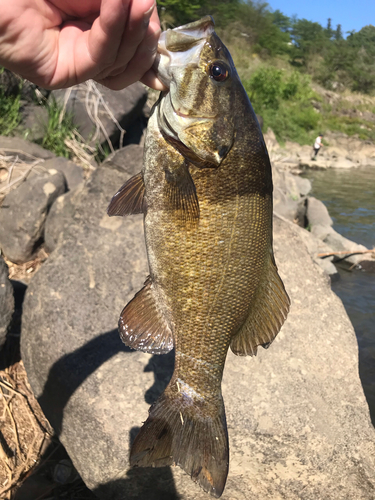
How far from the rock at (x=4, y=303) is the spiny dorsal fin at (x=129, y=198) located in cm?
227

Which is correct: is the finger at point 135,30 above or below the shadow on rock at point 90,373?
above

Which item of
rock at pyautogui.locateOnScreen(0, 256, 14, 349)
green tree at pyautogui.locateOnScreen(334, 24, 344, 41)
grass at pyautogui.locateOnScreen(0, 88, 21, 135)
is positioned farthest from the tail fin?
green tree at pyautogui.locateOnScreen(334, 24, 344, 41)

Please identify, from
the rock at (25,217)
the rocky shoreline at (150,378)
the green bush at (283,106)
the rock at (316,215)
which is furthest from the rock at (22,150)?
the green bush at (283,106)

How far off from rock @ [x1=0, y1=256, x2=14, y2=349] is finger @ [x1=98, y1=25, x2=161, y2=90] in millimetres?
2537

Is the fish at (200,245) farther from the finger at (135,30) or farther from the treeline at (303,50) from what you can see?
the treeline at (303,50)

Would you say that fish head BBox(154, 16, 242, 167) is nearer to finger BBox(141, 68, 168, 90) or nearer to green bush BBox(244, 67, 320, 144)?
finger BBox(141, 68, 168, 90)

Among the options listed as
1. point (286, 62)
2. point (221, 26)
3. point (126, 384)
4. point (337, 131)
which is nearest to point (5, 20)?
point (126, 384)

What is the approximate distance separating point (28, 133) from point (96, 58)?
6.59 meters

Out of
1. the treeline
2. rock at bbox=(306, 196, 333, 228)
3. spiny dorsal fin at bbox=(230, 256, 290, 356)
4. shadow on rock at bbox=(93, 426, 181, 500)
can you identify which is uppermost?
the treeline

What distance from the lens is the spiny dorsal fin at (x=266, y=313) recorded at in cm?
191

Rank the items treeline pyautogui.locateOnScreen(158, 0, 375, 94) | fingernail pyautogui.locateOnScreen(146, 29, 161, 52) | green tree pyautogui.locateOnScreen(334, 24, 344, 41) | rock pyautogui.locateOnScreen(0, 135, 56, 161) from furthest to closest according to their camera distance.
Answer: green tree pyautogui.locateOnScreen(334, 24, 344, 41) < treeline pyautogui.locateOnScreen(158, 0, 375, 94) < rock pyautogui.locateOnScreen(0, 135, 56, 161) < fingernail pyautogui.locateOnScreen(146, 29, 161, 52)

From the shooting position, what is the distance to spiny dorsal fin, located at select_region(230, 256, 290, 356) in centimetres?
191

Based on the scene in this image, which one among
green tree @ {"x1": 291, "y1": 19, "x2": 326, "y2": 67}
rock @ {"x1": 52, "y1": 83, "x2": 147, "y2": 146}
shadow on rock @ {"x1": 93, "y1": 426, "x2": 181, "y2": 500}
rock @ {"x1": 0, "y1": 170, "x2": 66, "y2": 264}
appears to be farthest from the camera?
green tree @ {"x1": 291, "y1": 19, "x2": 326, "y2": 67}

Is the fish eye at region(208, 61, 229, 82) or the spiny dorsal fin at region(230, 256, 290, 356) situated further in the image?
the spiny dorsal fin at region(230, 256, 290, 356)
